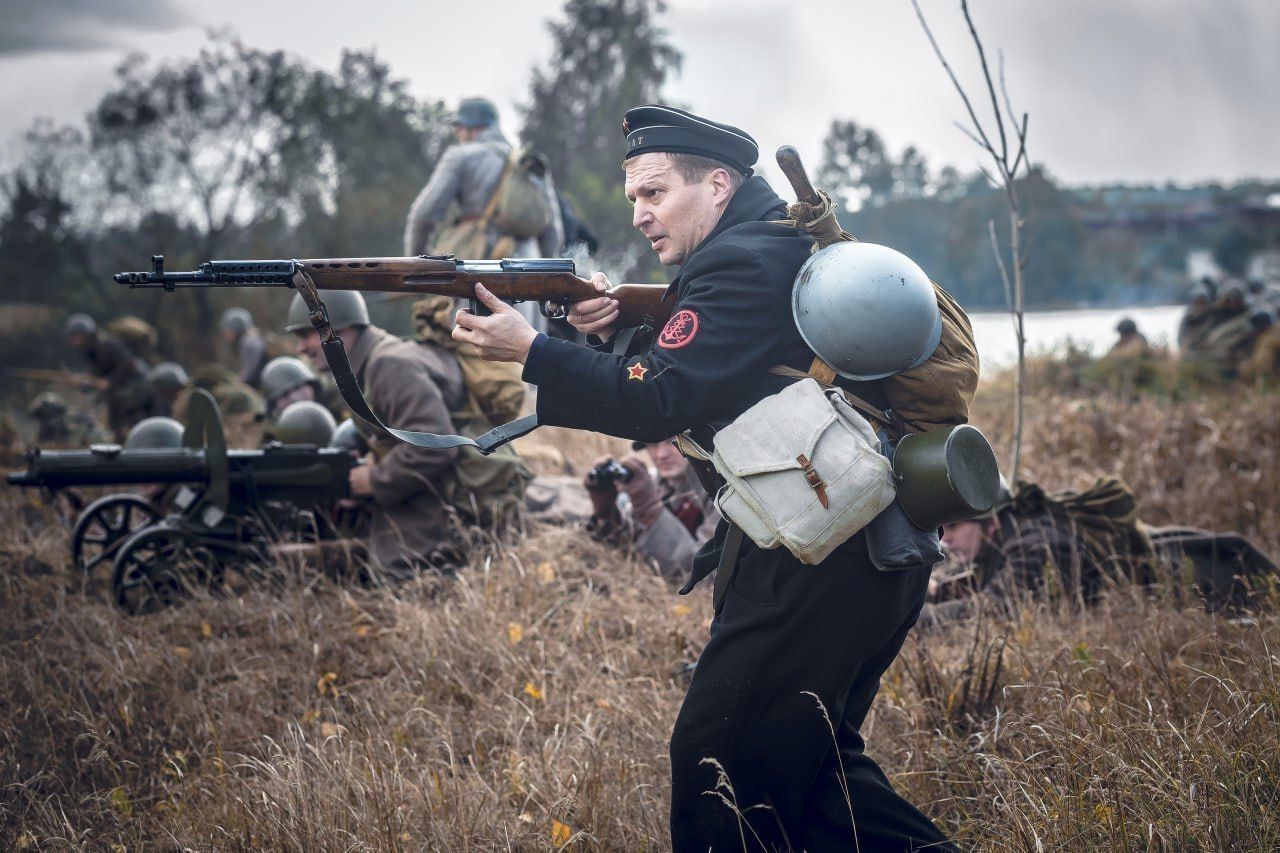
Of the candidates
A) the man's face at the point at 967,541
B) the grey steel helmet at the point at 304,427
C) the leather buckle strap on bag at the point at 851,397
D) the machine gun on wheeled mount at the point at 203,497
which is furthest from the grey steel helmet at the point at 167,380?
the leather buckle strap on bag at the point at 851,397

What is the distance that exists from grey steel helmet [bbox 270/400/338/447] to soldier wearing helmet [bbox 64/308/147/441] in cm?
596

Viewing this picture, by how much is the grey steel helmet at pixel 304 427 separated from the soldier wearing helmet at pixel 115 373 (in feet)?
19.6

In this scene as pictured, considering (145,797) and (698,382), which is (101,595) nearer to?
(145,797)

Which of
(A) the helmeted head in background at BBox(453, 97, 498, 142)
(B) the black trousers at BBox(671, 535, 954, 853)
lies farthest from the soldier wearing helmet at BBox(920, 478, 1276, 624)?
(A) the helmeted head in background at BBox(453, 97, 498, 142)

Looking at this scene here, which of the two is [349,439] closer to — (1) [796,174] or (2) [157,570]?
(2) [157,570]

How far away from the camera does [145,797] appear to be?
388cm

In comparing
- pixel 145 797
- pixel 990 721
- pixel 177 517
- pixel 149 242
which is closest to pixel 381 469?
pixel 177 517

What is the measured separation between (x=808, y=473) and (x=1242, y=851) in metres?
1.38

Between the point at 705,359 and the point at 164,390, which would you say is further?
the point at 164,390

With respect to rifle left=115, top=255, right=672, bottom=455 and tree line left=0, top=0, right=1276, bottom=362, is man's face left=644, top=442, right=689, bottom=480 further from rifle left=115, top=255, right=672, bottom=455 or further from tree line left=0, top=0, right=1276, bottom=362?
tree line left=0, top=0, right=1276, bottom=362

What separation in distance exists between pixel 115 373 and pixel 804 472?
11906 mm

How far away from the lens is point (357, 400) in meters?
3.35

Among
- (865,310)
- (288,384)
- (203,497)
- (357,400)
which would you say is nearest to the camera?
(865,310)

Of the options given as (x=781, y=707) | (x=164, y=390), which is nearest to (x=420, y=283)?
(x=781, y=707)
